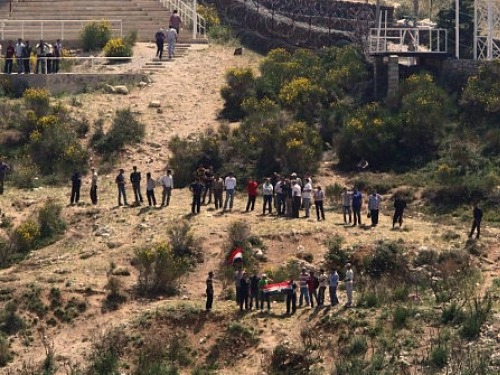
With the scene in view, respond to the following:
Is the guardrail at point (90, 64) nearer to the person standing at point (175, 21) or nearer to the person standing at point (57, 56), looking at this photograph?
the person standing at point (57, 56)

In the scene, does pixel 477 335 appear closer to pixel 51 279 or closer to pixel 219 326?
pixel 219 326

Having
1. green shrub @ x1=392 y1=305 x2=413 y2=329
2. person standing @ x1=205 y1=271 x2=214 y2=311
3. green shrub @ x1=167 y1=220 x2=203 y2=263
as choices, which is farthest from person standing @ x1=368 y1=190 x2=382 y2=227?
green shrub @ x1=392 y1=305 x2=413 y2=329

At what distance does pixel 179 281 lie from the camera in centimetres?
4503

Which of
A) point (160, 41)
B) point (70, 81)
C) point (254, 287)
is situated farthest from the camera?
point (160, 41)

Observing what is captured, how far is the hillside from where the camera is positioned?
41062 mm

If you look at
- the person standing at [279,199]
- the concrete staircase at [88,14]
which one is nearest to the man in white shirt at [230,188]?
the person standing at [279,199]

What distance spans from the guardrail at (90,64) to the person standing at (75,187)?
9769 mm

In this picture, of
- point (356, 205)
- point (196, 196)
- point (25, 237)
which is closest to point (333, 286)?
point (356, 205)

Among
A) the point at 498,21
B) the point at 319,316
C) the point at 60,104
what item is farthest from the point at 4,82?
the point at 319,316

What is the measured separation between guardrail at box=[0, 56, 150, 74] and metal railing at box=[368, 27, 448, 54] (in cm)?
703

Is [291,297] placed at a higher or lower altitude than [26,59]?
lower

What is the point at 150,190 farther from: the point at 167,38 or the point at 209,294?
the point at 167,38

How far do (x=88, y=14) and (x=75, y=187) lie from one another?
15.8 m

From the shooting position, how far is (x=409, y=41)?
5944 cm
